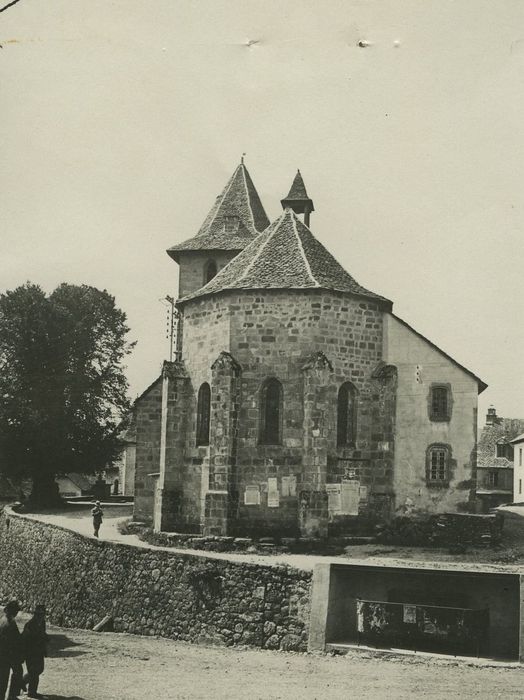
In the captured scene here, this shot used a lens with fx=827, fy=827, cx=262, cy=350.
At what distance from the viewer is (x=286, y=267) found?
2931 cm

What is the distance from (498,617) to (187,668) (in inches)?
261

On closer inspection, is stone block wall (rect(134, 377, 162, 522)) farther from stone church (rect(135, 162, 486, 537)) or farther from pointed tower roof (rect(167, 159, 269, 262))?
pointed tower roof (rect(167, 159, 269, 262))

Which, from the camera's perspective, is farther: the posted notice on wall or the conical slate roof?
the conical slate roof

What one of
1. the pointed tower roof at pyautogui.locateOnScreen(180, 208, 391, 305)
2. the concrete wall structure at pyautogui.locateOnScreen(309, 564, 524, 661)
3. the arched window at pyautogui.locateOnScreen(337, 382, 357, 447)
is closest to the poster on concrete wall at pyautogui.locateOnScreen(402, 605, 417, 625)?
the concrete wall structure at pyautogui.locateOnScreen(309, 564, 524, 661)

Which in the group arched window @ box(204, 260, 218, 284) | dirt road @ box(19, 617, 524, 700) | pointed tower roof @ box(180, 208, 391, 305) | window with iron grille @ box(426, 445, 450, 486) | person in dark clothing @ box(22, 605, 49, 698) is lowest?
dirt road @ box(19, 617, 524, 700)

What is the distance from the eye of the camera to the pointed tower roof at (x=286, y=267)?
28594 mm

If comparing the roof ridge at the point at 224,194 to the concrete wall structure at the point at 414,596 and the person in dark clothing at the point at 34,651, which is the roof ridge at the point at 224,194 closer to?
the concrete wall structure at the point at 414,596

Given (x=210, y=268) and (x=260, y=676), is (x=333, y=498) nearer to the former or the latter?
(x=260, y=676)

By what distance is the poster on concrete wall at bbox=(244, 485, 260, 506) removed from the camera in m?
27.1

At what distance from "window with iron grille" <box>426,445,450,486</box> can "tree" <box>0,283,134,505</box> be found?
22.3 meters

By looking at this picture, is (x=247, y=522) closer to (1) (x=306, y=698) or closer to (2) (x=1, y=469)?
(1) (x=306, y=698)

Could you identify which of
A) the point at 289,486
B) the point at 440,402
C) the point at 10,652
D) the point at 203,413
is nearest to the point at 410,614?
the point at 10,652

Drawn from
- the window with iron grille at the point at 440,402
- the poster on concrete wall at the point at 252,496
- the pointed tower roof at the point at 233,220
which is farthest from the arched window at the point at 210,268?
the poster on concrete wall at the point at 252,496

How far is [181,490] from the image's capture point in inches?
1154
